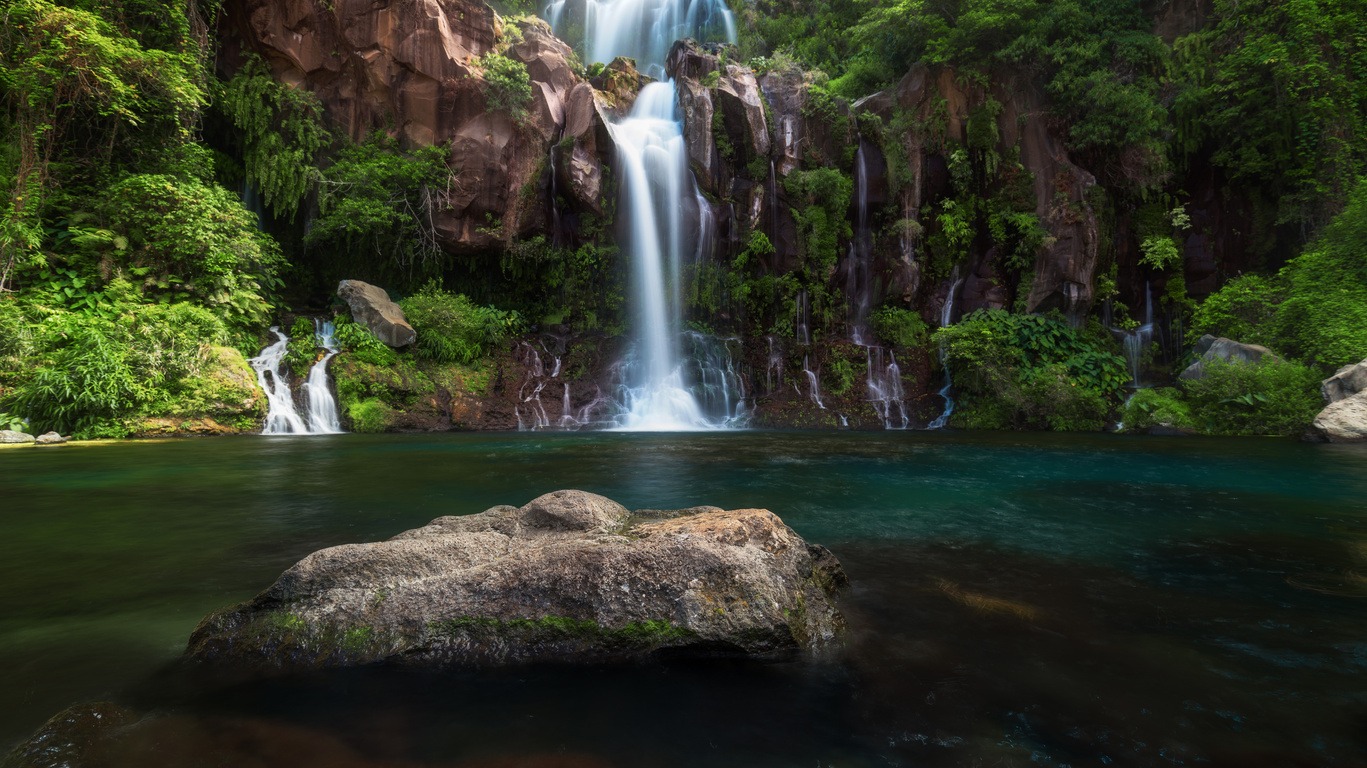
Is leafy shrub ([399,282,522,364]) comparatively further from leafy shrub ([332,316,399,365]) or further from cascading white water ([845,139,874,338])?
cascading white water ([845,139,874,338])

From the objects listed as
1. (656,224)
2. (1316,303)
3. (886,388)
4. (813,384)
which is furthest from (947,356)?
(656,224)

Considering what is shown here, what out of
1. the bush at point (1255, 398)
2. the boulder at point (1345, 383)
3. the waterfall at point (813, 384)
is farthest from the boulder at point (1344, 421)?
the waterfall at point (813, 384)

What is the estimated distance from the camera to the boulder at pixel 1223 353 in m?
→ 13.7

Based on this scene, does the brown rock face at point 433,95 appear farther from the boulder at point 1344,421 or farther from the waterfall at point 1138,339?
the boulder at point 1344,421

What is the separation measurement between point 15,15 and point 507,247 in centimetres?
1071

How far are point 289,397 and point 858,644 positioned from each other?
1497 cm

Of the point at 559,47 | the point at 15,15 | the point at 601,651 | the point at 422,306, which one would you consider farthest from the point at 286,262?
the point at 601,651

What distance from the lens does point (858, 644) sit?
280 centimetres

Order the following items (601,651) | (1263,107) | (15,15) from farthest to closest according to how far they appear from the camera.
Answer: (1263,107) < (15,15) < (601,651)

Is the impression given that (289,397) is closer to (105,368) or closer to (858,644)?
(105,368)

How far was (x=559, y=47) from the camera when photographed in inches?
798

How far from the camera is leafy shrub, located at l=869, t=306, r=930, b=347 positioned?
752 inches

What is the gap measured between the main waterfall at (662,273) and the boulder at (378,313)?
601 cm

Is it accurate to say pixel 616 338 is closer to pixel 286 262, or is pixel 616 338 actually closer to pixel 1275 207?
pixel 286 262
